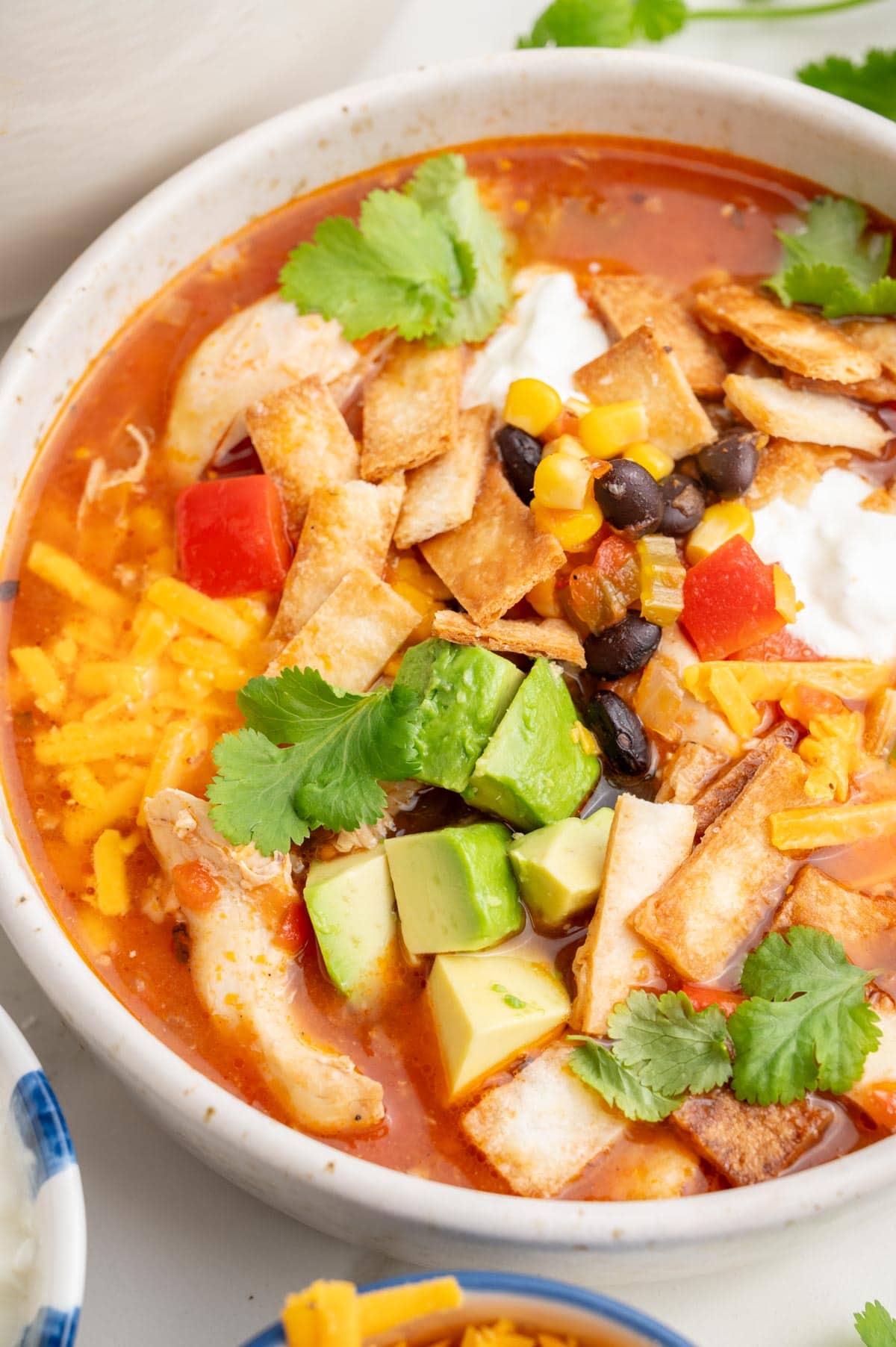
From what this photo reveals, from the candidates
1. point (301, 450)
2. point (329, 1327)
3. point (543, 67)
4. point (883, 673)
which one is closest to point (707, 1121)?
point (329, 1327)

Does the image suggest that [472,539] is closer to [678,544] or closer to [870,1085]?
[678,544]

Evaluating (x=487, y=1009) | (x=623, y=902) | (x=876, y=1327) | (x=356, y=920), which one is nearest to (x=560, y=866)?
(x=623, y=902)

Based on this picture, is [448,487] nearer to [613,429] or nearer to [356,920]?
[613,429]

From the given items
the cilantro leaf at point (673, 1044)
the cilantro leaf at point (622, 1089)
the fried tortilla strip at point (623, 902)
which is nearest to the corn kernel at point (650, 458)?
the fried tortilla strip at point (623, 902)

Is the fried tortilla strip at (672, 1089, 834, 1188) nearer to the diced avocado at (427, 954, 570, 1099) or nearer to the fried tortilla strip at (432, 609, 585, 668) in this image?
the diced avocado at (427, 954, 570, 1099)

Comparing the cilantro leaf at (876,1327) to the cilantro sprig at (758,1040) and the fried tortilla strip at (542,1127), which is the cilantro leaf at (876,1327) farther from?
the fried tortilla strip at (542,1127)
